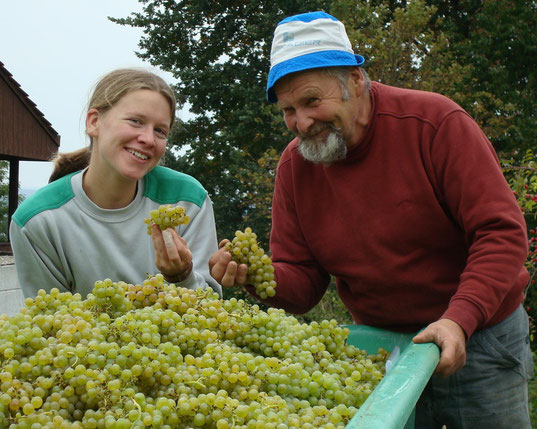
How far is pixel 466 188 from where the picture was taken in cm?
205

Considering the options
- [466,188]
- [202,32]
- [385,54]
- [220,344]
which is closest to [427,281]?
[466,188]

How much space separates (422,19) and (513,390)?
8.21 meters

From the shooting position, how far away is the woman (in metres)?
2.40

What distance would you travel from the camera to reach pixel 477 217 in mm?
2002

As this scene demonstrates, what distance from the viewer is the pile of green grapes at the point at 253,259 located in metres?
1.98

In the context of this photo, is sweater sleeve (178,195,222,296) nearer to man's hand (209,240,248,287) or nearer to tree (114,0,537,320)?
man's hand (209,240,248,287)

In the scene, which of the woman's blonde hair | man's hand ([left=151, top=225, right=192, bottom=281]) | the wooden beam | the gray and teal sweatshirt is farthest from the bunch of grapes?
the wooden beam

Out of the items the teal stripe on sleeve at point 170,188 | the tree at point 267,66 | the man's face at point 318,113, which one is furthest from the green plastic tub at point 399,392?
the tree at point 267,66

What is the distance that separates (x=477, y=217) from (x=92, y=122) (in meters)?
1.66

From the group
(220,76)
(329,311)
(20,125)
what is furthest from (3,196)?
(329,311)

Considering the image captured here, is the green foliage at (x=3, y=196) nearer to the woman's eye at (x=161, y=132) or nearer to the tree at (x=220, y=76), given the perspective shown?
the tree at (x=220, y=76)

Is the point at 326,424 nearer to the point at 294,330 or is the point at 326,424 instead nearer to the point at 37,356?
the point at 294,330

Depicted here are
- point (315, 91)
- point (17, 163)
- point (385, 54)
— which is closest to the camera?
point (315, 91)

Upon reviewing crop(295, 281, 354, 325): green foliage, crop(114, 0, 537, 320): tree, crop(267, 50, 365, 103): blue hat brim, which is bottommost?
crop(295, 281, 354, 325): green foliage
